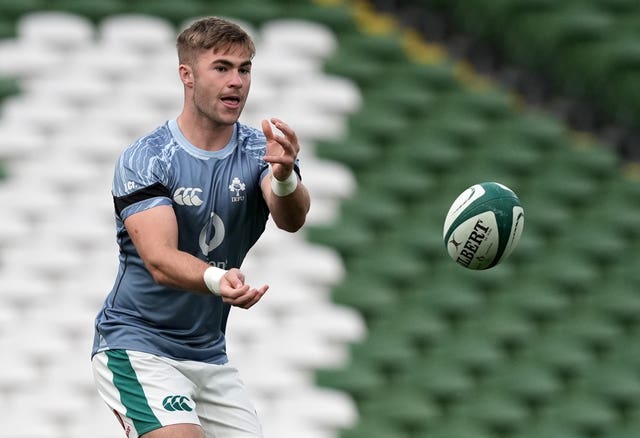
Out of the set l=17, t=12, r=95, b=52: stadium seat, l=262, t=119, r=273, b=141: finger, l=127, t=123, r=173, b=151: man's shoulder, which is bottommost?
l=262, t=119, r=273, b=141: finger

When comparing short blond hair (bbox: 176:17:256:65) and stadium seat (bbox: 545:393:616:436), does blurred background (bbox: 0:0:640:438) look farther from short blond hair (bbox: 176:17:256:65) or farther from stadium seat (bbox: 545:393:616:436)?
short blond hair (bbox: 176:17:256:65)

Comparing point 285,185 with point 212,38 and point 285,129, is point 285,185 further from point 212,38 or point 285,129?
point 212,38

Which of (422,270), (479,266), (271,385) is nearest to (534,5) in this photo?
(422,270)

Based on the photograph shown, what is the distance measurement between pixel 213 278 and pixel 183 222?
1.26ft

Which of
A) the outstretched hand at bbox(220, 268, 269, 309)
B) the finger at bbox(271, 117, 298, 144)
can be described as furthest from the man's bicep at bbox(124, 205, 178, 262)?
the finger at bbox(271, 117, 298, 144)

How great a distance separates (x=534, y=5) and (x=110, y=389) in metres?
5.83

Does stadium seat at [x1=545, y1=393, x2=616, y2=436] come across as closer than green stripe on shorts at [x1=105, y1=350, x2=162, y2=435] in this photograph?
No

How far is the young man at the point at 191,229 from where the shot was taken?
12.2 ft

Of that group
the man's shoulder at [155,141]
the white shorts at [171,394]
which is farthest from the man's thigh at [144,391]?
the man's shoulder at [155,141]

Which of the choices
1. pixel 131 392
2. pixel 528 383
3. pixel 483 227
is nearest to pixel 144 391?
pixel 131 392

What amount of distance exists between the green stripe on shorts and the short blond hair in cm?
89

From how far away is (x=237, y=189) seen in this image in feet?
12.6

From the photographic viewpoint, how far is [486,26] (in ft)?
30.0

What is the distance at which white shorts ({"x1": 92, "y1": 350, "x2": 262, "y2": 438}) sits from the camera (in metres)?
3.78
